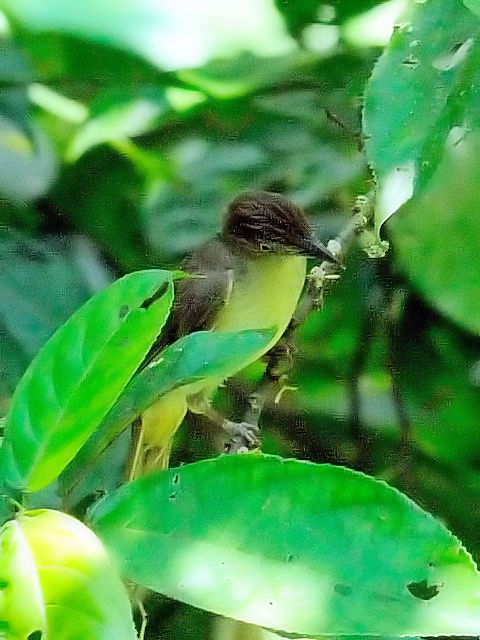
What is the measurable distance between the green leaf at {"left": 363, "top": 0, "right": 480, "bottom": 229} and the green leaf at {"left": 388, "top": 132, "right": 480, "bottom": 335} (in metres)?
0.06

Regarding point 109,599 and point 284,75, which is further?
point 284,75

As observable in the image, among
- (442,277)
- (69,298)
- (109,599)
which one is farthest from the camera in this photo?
(69,298)

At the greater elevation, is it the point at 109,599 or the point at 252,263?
the point at 109,599

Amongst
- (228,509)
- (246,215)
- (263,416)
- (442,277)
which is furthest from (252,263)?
(228,509)

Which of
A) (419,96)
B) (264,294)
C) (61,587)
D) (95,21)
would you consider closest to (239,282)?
(264,294)

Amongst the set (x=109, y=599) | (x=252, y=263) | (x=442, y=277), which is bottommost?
(x=252, y=263)

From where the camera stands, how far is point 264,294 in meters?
0.85

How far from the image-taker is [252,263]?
89 cm

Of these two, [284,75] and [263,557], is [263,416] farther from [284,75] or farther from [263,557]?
[263,557]

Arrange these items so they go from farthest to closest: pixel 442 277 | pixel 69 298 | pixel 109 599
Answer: pixel 69 298 → pixel 442 277 → pixel 109 599

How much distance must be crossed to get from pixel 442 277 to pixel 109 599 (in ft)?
1.37

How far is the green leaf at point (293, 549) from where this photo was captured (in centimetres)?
30

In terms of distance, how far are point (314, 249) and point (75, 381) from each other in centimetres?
52

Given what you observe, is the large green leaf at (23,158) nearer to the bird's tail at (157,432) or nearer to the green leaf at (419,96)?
the bird's tail at (157,432)
